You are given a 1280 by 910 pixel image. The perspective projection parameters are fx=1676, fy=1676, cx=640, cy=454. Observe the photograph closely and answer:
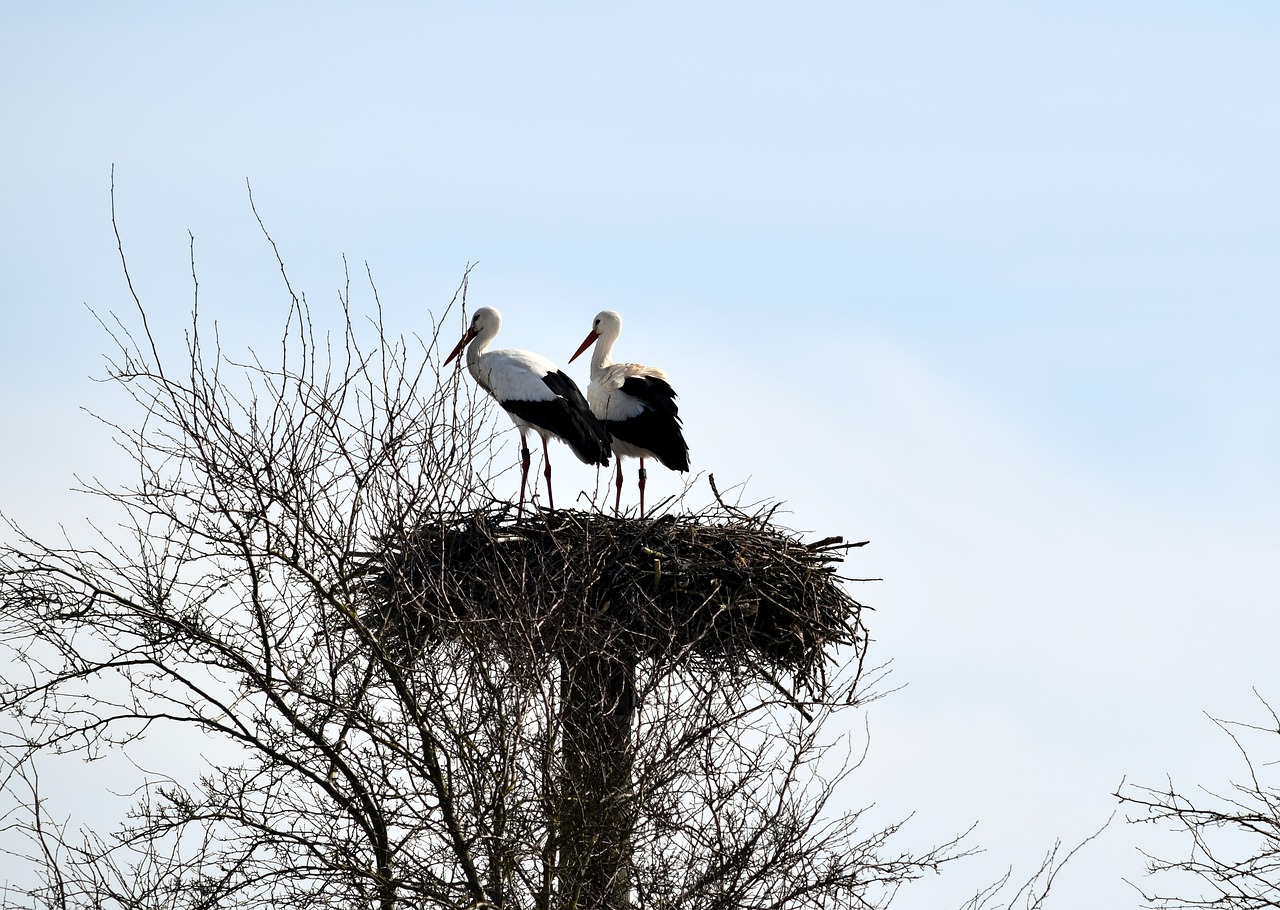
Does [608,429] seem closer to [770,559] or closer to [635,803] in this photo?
[770,559]

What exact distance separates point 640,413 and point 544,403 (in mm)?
952

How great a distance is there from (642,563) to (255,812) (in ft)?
10.6

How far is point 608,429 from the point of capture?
12961 millimetres

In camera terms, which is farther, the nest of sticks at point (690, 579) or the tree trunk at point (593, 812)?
the nest of sticks at point (690, 579)

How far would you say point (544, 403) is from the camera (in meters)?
12.3

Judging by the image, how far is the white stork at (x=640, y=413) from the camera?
1285 cm

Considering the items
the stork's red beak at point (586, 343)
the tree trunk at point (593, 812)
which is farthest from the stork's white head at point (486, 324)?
the tree trunk at point (593, 812)

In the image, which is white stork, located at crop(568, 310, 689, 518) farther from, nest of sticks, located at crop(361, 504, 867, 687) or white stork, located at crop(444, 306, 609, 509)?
nest of sticks, located at crop(361, 504, 867, 687)

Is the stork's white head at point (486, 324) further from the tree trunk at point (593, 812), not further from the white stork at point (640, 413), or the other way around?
the tree trunk at point (593, 812)

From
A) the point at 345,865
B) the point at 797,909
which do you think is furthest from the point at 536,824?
the point at 797,909

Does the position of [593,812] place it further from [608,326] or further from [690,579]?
[608,326]

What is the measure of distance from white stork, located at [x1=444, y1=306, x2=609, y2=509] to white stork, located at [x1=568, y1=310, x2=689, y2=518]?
13.8 inches

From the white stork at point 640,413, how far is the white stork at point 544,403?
35 centimetres

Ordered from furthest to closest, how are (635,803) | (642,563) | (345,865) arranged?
1. (642,563)
2. (635,803)
3. (345,865)
